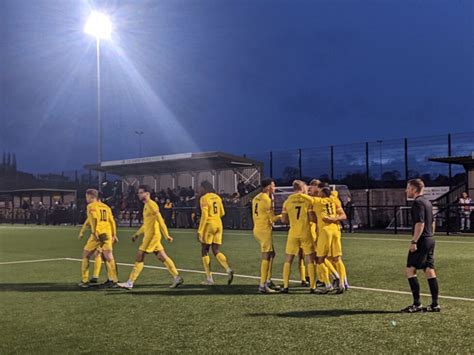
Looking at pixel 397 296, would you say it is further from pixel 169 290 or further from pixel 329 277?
pixel 169 290

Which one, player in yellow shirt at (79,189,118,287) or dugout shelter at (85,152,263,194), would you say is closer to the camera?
player in yellow shirt at (79,189,118,287)

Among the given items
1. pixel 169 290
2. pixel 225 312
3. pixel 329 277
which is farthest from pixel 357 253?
pixel 225 312

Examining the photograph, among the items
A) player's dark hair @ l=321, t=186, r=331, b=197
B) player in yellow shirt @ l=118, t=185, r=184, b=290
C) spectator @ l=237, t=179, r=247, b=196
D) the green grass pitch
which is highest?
spectator @ l=237, t=179, r=247, b=196

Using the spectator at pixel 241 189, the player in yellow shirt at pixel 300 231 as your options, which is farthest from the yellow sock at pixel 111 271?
the spectator at pixel 241 189

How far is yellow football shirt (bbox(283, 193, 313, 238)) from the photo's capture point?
28.8ft

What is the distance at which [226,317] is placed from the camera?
22.6 ft

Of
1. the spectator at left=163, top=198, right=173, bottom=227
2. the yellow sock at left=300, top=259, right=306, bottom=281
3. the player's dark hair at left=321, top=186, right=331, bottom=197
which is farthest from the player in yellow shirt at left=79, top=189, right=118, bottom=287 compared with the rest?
the spectator at left=163, top=198, right=173, bottom=227

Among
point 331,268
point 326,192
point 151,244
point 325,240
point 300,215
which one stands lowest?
point 331,268

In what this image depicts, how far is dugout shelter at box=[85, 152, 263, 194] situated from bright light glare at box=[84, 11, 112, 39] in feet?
28.9

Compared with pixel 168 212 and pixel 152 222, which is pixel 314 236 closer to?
pixel 152 222

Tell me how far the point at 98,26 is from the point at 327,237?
99.4 ft

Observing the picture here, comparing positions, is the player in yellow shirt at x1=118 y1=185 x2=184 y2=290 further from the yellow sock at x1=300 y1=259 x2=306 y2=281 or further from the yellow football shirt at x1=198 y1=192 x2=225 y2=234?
the yellow sock at x1=300 y1=259 x2=306 y2=281

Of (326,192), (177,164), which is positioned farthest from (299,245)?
(177,164)

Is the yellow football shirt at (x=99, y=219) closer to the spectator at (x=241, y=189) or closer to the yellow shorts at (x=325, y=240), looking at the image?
the yellow shorts at (x=325, y=240)
